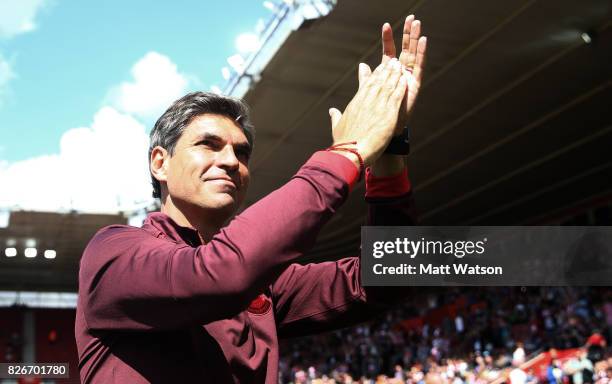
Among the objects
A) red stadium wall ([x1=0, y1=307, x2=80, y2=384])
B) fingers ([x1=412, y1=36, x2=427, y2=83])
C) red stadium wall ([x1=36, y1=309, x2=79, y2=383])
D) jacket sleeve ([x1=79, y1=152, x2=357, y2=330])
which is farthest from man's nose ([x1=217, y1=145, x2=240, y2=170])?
red stadium wall ([x1=0, y1=307, x2=80, y2=384])

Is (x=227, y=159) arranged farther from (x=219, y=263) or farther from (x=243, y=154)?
(x=219, y=263)

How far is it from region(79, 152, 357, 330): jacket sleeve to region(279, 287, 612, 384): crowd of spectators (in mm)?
11056

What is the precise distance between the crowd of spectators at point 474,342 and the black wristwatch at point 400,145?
418 inches

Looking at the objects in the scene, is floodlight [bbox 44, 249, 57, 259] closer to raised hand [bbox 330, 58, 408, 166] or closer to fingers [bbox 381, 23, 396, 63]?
fingers [bbox 381, 23, 396, 63]

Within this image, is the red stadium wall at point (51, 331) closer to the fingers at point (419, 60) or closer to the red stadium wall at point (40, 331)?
the red stadium wall at point (40, 331)

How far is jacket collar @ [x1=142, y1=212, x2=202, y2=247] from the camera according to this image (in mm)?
1744

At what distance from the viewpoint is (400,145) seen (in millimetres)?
1843

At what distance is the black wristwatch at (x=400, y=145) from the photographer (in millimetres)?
1834

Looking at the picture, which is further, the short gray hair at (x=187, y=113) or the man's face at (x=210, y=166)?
the short gray hair at (x=187, y=113)

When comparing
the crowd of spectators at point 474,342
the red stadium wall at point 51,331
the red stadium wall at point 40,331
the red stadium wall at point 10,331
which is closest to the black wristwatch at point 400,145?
the crowd of spectators at point 474,342

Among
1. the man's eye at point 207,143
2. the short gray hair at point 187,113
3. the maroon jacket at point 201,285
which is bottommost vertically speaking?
the maroon jacket at point 201,285

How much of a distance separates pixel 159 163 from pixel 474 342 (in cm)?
1992

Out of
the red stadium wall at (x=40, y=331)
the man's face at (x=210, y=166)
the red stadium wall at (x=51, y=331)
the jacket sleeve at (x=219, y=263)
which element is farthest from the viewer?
the red stadium wall at (x=40, y=331)

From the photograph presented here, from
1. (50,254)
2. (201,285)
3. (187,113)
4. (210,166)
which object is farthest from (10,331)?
(201,285)
